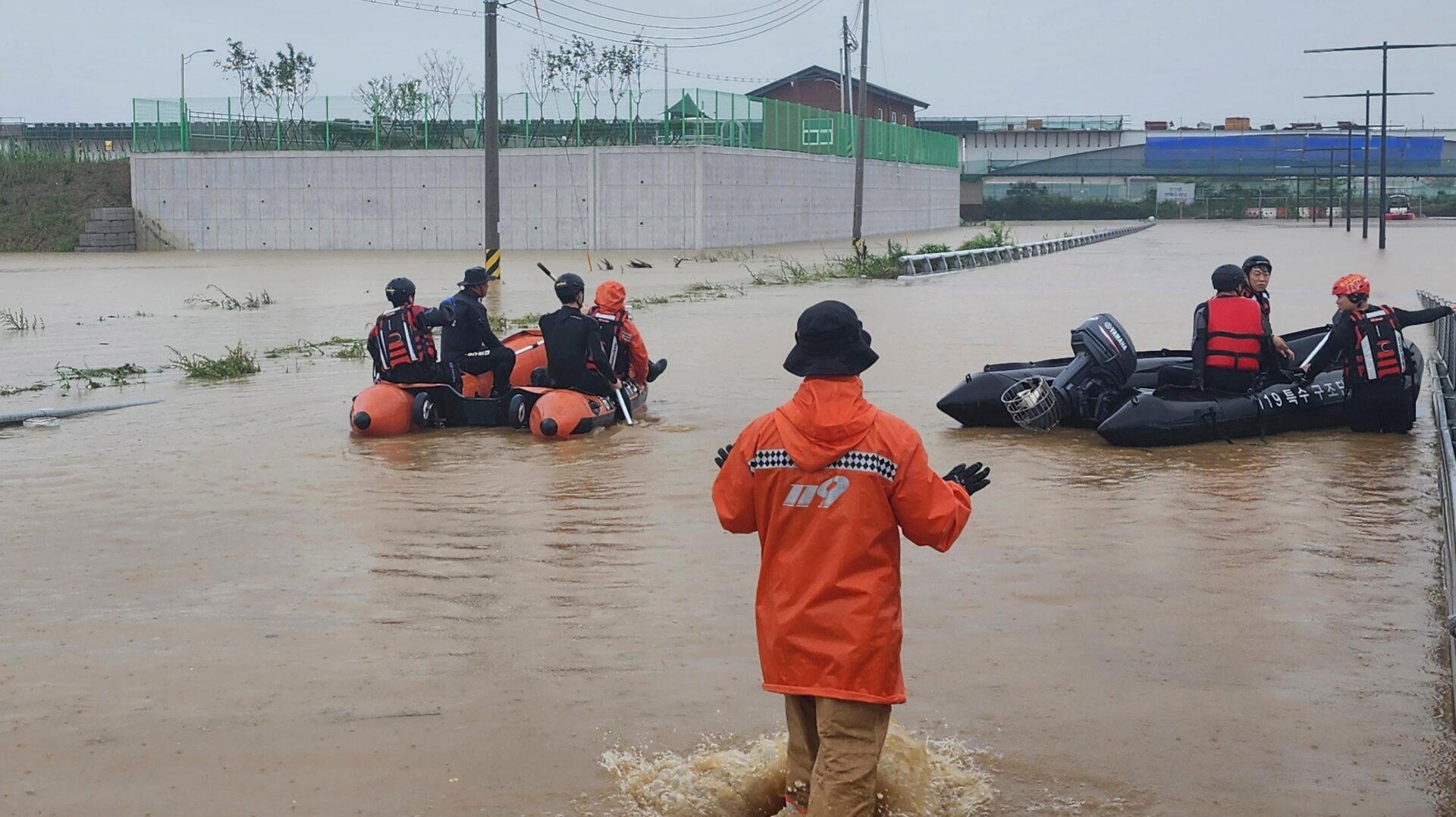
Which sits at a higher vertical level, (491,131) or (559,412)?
(491,131)

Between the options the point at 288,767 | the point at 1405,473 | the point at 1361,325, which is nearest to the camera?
the point at 288,767

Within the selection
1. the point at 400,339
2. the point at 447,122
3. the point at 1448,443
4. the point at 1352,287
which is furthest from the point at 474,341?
the point at 447,122

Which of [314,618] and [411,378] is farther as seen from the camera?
[411,378]

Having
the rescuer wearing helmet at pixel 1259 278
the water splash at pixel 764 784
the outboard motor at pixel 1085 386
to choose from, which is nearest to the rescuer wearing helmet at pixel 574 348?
the outboard motor at pixel 1085 386

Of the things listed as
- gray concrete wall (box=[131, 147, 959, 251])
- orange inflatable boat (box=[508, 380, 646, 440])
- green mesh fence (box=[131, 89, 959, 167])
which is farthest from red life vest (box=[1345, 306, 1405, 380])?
green mesh fence (box=[131, 89, 959, 167])

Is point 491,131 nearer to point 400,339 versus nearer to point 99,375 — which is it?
point 99,375

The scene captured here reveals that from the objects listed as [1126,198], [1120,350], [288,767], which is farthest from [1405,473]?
[1126,198]

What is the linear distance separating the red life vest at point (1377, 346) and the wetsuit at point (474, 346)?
23.7 feet

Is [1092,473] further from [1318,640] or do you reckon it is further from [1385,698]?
[1385,698]

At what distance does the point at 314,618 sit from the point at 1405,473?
7811 millimetres

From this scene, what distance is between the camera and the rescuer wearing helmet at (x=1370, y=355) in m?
12.1

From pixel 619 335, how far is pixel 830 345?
30.5 ft

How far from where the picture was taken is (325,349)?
20656 millimetres

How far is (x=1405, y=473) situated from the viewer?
437 inches
